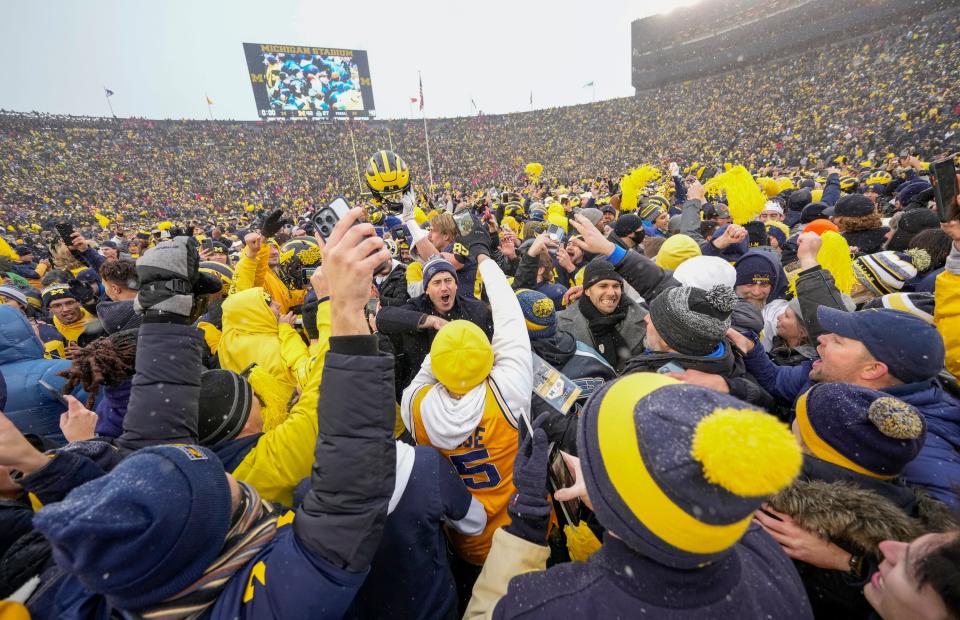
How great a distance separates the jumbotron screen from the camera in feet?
116

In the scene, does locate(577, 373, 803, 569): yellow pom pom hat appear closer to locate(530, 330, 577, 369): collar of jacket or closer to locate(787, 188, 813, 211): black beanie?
locate(530, 330, 577, 369): collar of jacket

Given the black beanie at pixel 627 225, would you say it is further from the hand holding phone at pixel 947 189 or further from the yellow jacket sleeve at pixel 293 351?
the yellow jacket sleeve at pixel 293 351

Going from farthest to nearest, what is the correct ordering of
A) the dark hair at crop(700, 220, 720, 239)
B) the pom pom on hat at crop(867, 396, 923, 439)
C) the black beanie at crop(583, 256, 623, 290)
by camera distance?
the dark hair at crop(700, 220, 720, 239), the black beanie at crop(583, 256, 623, 290), the pom pom on hat at crop(867, 396, 923, 439)

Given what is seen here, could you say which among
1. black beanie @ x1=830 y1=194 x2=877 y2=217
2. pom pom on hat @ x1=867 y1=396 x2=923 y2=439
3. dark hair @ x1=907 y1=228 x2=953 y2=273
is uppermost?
black beanie @ x1=830 y1=194 x2=877 y2=217

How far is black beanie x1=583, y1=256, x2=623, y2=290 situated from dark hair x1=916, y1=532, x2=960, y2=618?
2.09 metres

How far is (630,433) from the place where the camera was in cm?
91

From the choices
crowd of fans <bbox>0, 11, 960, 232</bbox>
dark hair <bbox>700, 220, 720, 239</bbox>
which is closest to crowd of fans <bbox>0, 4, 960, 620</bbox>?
dark hair <bbox>700, 220, 720, 239</bbox>

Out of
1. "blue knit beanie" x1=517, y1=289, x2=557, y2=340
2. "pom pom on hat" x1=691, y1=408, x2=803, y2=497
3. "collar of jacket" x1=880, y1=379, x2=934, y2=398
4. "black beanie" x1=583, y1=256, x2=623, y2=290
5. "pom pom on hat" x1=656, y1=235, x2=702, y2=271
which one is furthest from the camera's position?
"pom pom on hat" x1=656, y1=235, x2=702, y2=271

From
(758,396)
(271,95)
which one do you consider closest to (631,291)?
(758,396)

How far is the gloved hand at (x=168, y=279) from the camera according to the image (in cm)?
160

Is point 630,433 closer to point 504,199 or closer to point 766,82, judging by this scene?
point 504,199

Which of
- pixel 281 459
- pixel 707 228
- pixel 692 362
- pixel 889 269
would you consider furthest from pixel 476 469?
pixel 707 228

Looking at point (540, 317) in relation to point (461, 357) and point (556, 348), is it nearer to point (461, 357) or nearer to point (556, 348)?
point (556, 348)

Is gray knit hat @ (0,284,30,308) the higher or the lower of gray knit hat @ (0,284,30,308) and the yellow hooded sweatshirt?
the higher
